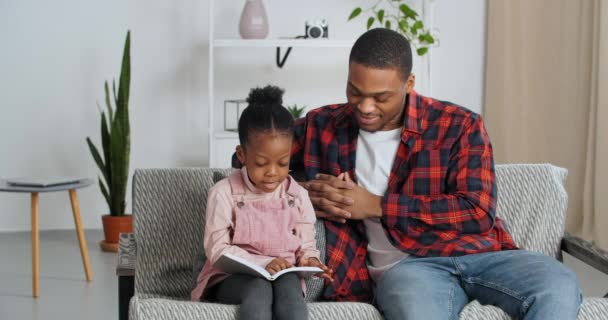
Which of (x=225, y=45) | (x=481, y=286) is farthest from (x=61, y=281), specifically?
(x=481, y=286)

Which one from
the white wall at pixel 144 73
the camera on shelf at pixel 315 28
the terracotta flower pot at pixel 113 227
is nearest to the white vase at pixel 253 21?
the camera on shelf at pixel 315 28

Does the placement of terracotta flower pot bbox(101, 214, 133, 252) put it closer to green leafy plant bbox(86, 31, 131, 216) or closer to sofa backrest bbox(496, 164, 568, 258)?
green leafy plant bbox(86, 31, 131, 216)

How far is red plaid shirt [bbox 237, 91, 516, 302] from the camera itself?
2.22 m

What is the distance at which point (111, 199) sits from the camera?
183 inches

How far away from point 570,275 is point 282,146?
0.73m

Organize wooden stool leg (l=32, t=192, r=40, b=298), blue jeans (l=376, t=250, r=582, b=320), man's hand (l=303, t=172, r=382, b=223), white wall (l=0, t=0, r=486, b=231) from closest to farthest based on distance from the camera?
1. blue jeans (l=376, t=250, r=582, b=320)
2. man's hand (l=303, t=172, r=382, b=223)
3. wooden stool leg (l=32, t=192, r=40, b=298)
4. white wall (l=0, t=0, r=486, b=231)

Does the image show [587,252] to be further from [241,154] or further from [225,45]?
[225,45]

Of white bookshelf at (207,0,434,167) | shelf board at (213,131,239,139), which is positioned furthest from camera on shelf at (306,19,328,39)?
shelf board at (213,131,239,139)

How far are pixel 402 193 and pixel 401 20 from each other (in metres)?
2.59

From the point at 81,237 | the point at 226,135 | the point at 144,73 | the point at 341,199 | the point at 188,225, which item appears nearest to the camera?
the point at 341,199

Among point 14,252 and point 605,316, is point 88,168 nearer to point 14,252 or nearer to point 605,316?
point 14,252

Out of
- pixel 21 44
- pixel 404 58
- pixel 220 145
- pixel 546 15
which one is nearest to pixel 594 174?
pixel 546 15

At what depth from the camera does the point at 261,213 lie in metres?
2.17

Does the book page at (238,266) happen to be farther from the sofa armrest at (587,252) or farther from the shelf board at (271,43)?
the shelf board at (271,43)
